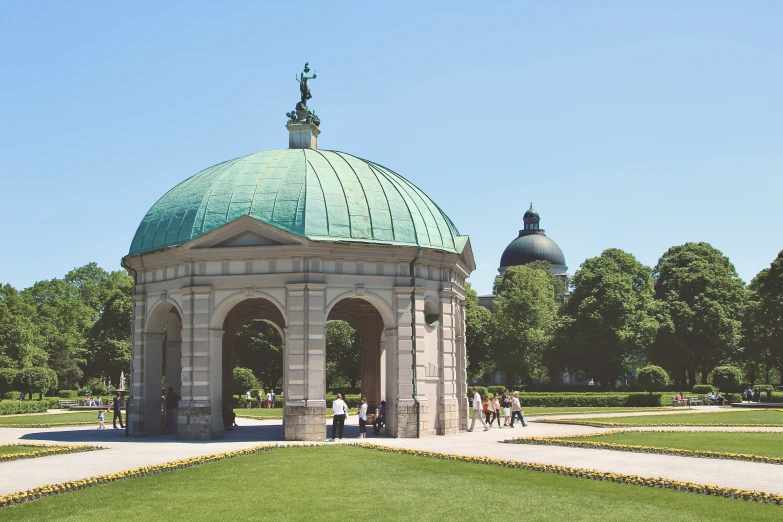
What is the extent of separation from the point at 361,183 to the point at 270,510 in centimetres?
2169

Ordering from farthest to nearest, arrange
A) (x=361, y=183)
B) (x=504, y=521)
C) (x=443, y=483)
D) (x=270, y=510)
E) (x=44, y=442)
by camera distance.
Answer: (x=361, y=183), (x=44, y=442), (x=443, y=483), (x=270, y=510), (x=504, y=521)

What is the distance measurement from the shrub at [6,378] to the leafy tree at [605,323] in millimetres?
51679

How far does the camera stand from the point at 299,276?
33406 millimetres

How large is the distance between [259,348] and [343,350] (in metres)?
8.87

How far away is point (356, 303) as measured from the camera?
4209cm

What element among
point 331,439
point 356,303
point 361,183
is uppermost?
point 361,183

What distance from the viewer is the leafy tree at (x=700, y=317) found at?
79.6 metres

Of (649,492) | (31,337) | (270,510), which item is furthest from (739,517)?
(31,337)

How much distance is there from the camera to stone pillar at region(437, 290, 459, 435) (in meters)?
36.2

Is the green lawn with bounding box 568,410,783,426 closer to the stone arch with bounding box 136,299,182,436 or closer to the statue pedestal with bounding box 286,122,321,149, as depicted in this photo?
the statue pedestal with bounding box 286,122,321,149

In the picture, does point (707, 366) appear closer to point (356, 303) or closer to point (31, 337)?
point (356, 303)

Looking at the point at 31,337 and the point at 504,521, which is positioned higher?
the point at 31,337

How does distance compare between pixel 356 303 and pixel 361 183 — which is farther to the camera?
pixel 356 303

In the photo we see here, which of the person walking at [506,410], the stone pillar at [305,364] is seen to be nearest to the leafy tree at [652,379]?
the person walking at [506,410]
